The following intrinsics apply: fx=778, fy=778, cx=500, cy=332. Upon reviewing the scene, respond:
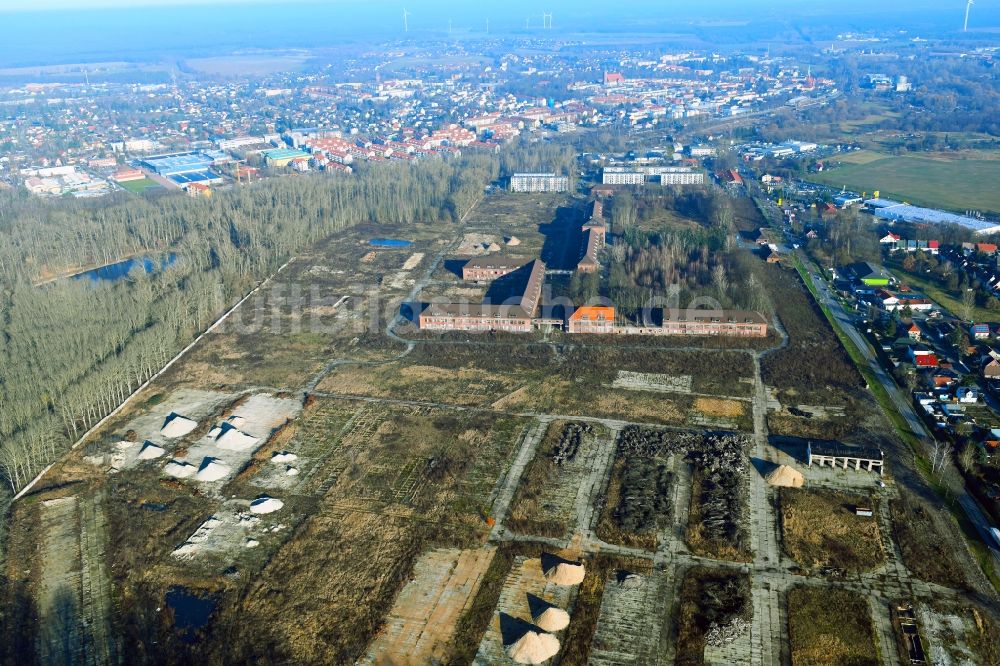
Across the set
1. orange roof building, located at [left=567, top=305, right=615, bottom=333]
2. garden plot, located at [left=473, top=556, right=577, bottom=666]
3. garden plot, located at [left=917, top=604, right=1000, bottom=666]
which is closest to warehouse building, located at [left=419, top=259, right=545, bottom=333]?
orange roof building, located at [left=567, top=305, right=615, bottom=333]

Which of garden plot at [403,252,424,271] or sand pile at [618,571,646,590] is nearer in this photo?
sand pile at [618,571,646,590]

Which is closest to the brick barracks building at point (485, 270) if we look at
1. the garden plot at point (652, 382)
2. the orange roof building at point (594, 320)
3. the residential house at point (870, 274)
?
the orange roof building at point (594, 320)

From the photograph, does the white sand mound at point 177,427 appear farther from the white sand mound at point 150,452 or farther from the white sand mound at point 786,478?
the white sand mound at point 786,478

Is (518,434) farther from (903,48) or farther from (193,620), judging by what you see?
(903,48)

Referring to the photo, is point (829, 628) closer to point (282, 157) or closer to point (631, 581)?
point (631, 581)

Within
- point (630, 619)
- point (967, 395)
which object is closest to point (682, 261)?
point (967, 395)

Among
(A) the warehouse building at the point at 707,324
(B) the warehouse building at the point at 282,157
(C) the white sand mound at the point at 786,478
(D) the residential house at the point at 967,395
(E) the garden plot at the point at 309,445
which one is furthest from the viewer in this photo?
(B) the warehouse building at the point at 282,157

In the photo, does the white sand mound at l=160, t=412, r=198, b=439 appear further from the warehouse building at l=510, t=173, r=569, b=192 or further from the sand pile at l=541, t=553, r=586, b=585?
the warehouse building at l=510, t=173, r=569, b=192
